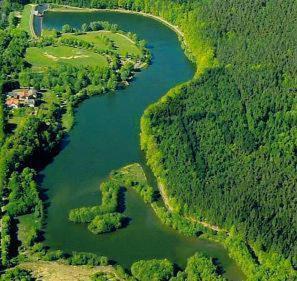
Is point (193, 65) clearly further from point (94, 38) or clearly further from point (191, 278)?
point (191, 278)

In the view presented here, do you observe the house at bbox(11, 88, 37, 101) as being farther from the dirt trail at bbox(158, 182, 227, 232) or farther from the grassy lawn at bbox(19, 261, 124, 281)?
the grassy lawn at bbox(19, 261, 124, 281)

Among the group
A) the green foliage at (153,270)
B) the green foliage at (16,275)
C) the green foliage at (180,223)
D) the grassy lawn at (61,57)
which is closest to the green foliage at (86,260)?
the green foliage at (153,270)

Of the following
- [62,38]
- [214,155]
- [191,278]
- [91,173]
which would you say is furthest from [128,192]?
[62,38]

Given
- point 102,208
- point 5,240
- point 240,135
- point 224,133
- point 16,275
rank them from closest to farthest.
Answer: point 16,275 < point 5,240 < point 102,208 < point 240,135 < point 224,133

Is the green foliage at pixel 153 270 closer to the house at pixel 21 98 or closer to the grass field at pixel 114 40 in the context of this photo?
the house at pixel 21 98

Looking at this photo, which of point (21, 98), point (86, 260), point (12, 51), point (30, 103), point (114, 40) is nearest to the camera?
point (86, 260)

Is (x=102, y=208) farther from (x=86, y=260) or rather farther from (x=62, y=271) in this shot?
(x=62, y=271)

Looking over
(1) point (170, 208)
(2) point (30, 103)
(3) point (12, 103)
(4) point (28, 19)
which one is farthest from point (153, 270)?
(4) point (28, 19)
